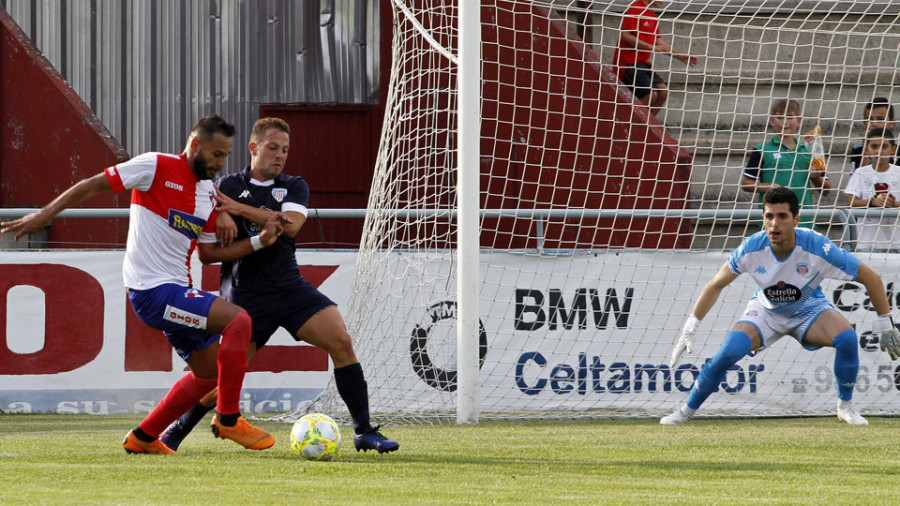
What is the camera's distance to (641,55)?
10.3 metres

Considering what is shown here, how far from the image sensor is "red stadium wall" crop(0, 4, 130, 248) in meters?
11.3

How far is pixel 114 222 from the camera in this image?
1125 centimetres

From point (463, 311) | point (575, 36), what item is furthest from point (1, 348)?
point (575, 36)

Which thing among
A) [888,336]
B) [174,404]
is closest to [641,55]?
[888,336]

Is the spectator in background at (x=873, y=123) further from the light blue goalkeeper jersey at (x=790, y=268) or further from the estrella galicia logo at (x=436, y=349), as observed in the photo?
the estrella galicia logo at (x=436, y=349)

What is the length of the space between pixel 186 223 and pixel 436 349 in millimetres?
3400

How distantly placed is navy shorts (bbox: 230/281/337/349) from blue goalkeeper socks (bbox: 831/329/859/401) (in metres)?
3.79

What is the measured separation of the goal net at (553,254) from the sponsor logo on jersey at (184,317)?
2.58m

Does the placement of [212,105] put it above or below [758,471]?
above

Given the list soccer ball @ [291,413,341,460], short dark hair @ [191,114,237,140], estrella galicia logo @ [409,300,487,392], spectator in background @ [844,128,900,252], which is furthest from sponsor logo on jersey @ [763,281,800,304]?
short dark hair @ [191,114,237,140]

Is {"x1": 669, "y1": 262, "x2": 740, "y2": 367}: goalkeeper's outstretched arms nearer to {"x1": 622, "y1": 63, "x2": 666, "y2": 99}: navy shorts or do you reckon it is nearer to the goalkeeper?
the goalkeeper

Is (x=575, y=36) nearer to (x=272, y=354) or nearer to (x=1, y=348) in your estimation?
(x=272, y=354)

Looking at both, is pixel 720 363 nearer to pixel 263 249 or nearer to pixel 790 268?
pixel 790 268

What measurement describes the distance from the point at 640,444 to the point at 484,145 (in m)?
4.21
